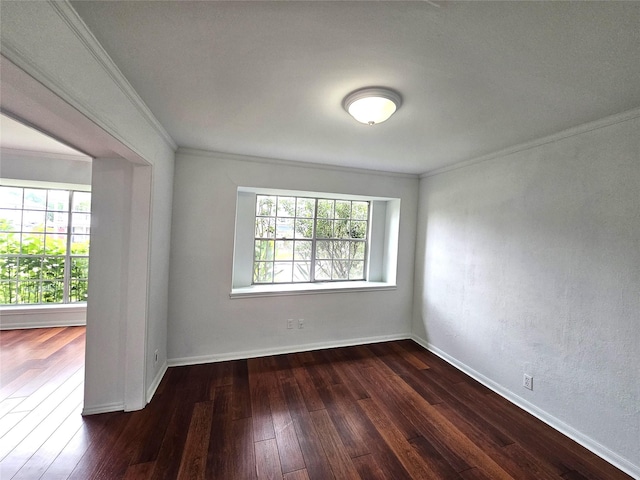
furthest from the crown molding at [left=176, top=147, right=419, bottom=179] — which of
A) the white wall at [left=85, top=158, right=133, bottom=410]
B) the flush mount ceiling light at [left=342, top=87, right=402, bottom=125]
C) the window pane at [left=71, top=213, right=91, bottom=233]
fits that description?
the window pane at [left=71, top=213, right=91, bottom=233]

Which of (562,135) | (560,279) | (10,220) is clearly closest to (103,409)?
Result: (10,220)

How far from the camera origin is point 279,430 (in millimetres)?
1881

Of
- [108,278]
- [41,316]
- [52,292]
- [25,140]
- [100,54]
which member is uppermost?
[25,140]

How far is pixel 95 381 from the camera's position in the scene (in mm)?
1971

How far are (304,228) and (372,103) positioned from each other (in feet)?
7.45

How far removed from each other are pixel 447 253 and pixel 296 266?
1.97m

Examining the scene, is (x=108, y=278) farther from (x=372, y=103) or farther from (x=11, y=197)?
(x=11, y=197)

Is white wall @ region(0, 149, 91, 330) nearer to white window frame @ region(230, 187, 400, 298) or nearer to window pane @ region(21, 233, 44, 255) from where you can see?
window pane @ region(21, 233, 44, 255)

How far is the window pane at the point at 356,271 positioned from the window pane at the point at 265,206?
142 centimetres

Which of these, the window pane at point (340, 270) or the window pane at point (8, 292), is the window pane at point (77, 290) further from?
the window pane at point (340, 270)

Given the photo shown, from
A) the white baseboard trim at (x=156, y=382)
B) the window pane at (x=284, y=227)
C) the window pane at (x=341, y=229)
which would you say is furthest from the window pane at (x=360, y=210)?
the white baseboard trim at (x=156, y=382)

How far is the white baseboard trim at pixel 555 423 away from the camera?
5.45 feet

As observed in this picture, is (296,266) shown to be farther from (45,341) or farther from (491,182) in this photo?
(45,341)

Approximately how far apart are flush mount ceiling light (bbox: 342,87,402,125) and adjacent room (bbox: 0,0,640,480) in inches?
0.6
